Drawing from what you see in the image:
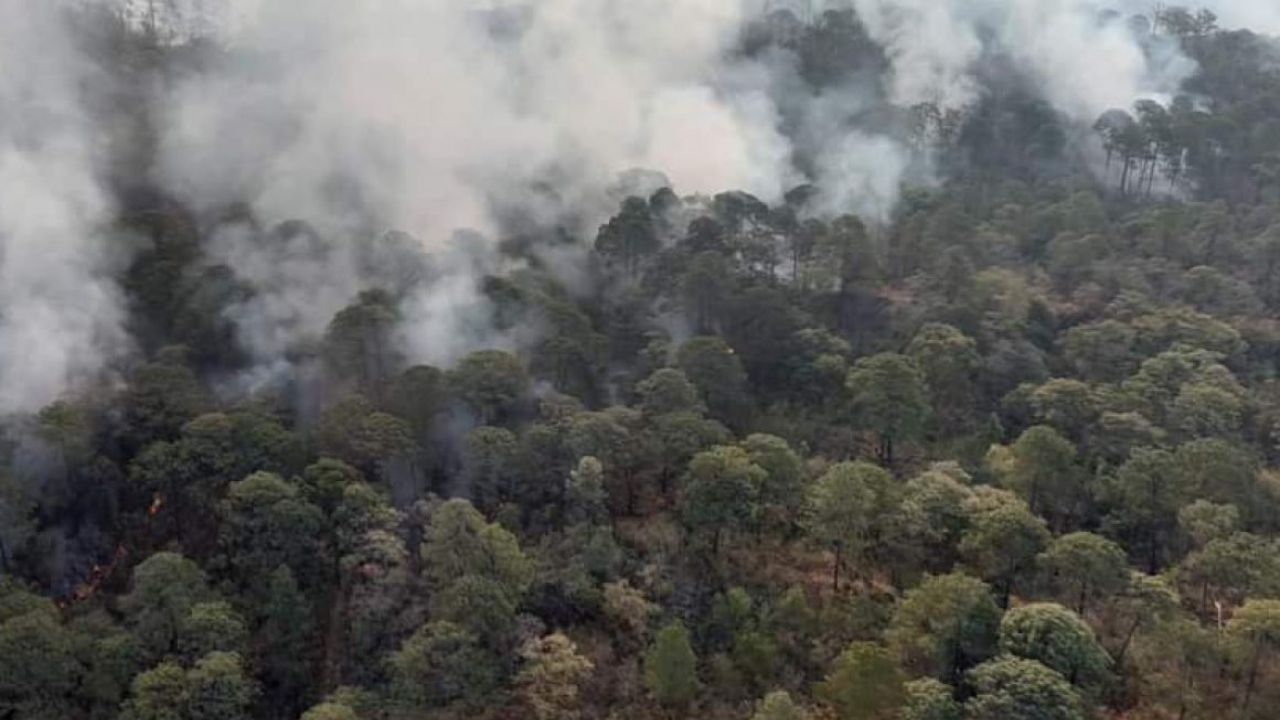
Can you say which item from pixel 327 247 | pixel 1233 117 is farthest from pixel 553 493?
pixel 1233 117

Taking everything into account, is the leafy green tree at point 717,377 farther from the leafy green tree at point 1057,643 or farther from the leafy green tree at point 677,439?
the leafy green tree at point 1057,643

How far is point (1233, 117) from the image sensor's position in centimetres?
6475

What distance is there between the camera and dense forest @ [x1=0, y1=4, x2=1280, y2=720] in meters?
28.8

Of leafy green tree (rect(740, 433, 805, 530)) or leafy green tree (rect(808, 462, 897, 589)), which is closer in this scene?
leafy green tree (rect(808, 462, 897, 589))

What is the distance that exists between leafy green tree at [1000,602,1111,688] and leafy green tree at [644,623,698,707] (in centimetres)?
760

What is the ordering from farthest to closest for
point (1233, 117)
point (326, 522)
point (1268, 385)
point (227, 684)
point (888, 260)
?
point (1233, 117), point (888, 260), point (1268, 385), point (326, 522), point (227, 684)

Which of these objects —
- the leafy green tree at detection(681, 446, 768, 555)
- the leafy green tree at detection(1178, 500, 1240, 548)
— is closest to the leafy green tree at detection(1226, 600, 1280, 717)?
the leafy green tree at detection(1178, 500, 1240, 548)

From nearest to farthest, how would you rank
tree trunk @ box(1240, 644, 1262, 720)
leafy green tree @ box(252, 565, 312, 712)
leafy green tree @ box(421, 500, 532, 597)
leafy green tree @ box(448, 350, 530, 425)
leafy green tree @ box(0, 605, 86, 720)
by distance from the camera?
leafy green tree @ box(0, 605, 86, 720)
tree trunk @ box(1240, 644, 1262, 720)
leafy green tree @ box(421, 500, 532, 597)
leafy green tree @ box(252, 565, 312, 712)
leafy green tree @ box(448, 350, 530, 425)

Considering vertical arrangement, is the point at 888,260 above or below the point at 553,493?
above

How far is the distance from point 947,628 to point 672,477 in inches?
470

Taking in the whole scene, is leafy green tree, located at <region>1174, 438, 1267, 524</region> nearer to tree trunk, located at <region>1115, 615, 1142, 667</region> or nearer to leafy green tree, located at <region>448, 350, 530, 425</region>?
tree trunk, located at <region>1115, 615, 1142, 667</region>

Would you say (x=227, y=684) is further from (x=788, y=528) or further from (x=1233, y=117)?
(x=1233, y=117)

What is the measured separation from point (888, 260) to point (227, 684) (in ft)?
124

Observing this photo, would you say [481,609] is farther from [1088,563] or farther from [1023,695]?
[1088,563]
